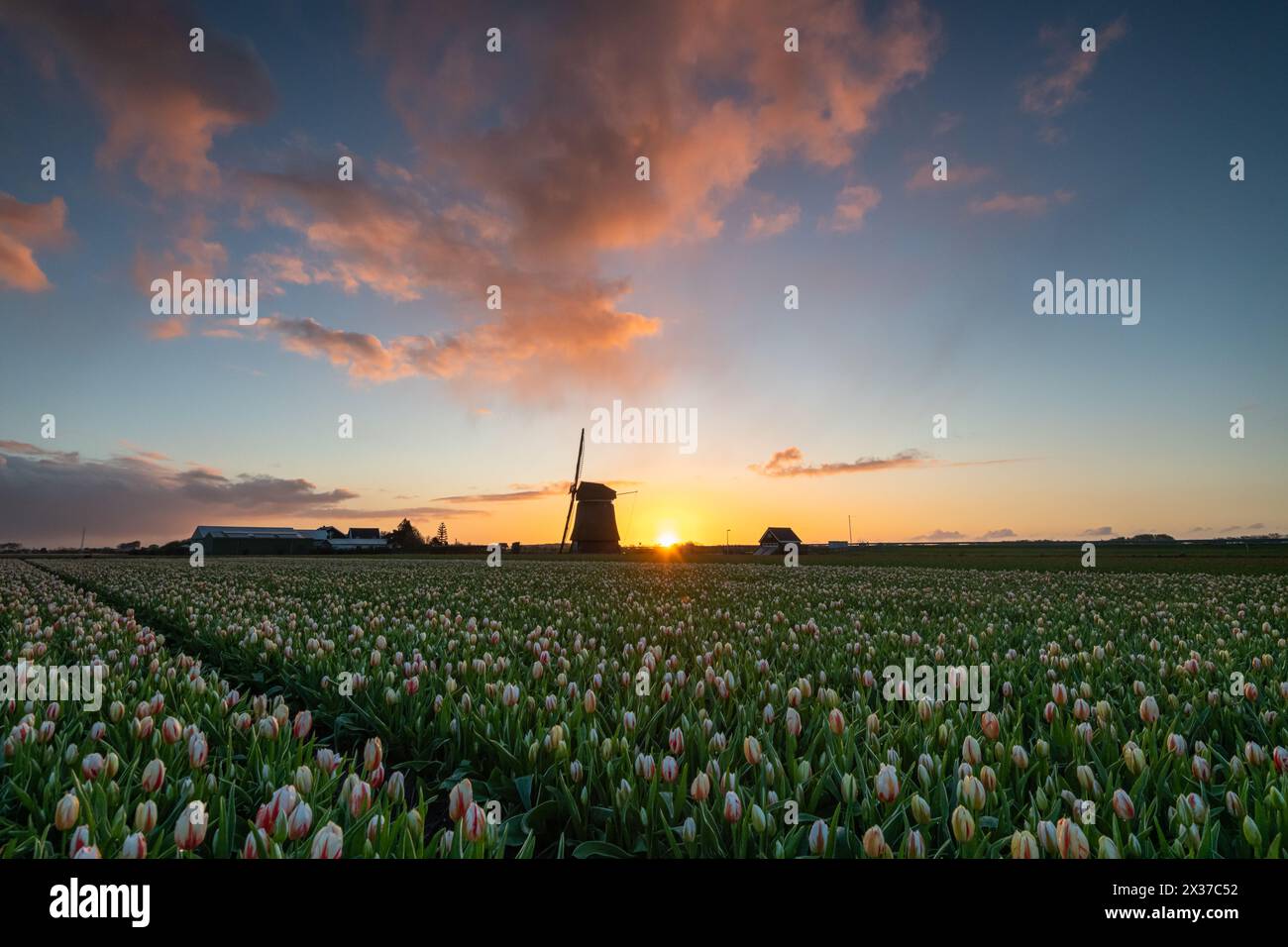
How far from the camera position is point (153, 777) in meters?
2.77

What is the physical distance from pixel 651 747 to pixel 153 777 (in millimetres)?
2442

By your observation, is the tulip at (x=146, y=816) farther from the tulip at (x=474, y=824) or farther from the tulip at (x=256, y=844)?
the tulip at (x=474, y=824)

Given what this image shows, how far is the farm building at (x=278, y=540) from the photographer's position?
10894 cm

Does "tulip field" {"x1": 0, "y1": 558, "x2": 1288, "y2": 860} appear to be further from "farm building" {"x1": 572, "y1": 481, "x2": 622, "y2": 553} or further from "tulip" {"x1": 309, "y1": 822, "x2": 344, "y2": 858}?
"farm building" {"x1": 572, "y1": 481, "x2": 622, "y2": 553}

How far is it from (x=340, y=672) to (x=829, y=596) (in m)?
9.35

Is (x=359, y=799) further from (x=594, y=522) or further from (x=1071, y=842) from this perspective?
(x=594, y=522)

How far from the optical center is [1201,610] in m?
9.42

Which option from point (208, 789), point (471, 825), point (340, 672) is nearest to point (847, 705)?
point (471, 825)

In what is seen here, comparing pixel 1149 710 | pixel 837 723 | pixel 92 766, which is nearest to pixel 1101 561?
pixel 1149 710

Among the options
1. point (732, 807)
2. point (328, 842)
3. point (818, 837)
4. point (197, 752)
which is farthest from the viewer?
point (197, 752)

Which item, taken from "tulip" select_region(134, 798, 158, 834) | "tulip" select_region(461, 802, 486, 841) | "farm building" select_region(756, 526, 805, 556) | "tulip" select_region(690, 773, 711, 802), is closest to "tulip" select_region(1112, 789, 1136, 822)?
"tulip" select_region(690, 773, 711, 802)

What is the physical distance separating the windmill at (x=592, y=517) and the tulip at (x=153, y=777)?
223ft

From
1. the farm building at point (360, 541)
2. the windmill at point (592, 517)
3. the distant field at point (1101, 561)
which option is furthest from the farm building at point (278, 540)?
the distant field at point (1101, 561)

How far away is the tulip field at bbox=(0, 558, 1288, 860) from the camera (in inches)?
96.3
